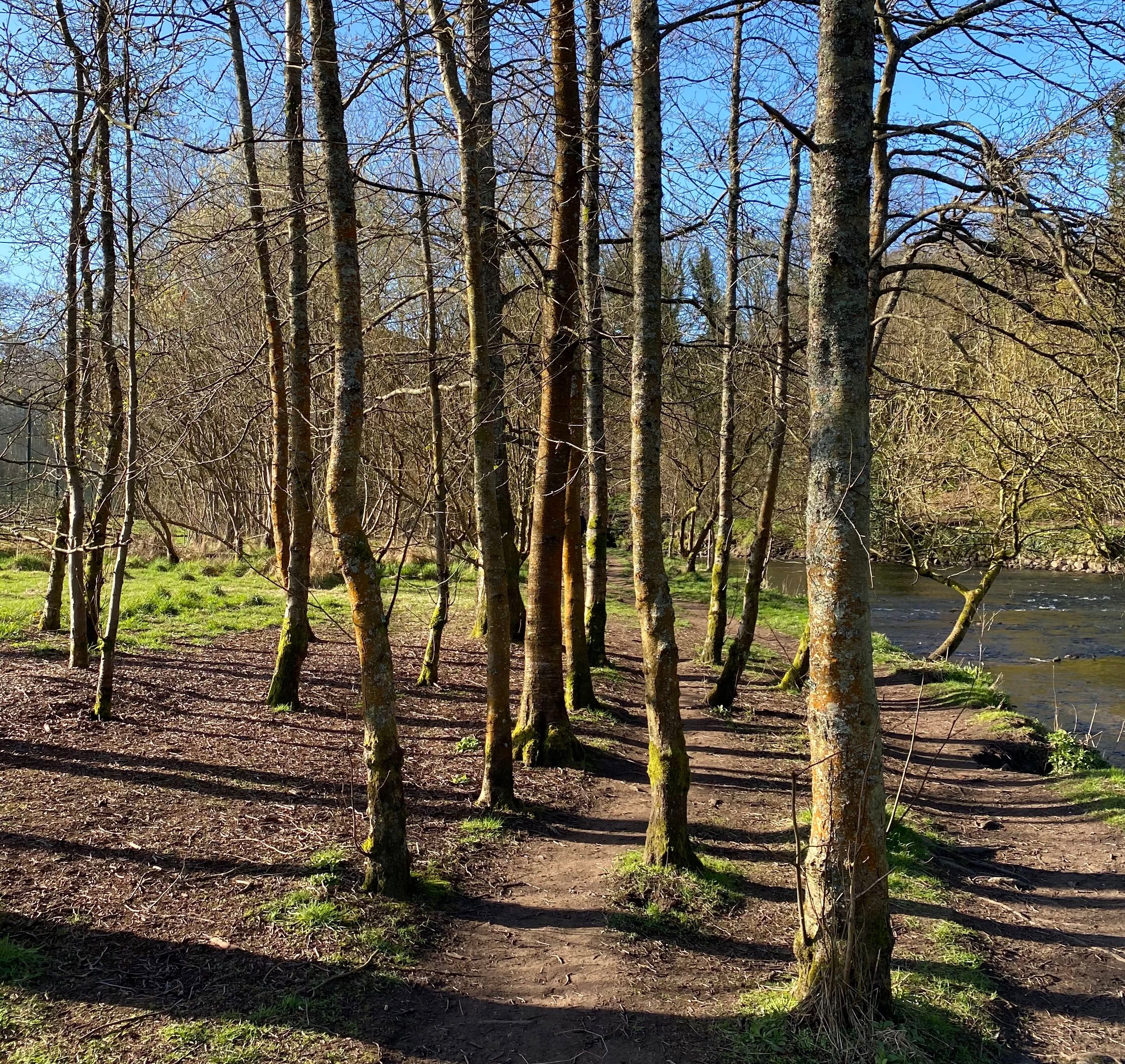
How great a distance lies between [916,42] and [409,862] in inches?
274

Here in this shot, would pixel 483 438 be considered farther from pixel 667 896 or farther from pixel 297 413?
pixel 667 896

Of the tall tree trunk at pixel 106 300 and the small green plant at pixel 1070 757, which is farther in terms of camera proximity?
the small green plant at pixel 1070 757

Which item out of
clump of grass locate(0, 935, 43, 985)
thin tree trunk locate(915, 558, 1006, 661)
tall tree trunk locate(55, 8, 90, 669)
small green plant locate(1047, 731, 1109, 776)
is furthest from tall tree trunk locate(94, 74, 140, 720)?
thin tree trunk locate(915, 558, 1006, 661)

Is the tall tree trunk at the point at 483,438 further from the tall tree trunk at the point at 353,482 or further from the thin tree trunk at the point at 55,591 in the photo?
the thin tree trunk at the point at 55,591

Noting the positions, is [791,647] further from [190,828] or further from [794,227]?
[190,828]

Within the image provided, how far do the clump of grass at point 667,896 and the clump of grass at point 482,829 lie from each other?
794 mm

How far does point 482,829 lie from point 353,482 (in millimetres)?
2523

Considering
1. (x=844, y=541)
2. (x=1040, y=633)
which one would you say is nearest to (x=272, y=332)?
(x=844, y=541)

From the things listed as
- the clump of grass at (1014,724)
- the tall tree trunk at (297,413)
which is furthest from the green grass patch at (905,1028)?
the clump of grass at (1014,724)

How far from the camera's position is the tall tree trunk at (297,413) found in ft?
21.6

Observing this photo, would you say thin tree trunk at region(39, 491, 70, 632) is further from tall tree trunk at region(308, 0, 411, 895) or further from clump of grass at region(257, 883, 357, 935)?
clump of grass at region(257, 883, 357, 935)

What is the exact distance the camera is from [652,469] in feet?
15.9

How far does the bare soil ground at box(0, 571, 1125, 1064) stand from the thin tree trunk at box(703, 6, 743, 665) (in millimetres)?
3671

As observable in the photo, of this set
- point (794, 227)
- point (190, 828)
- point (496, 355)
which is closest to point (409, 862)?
point (190, 828)
